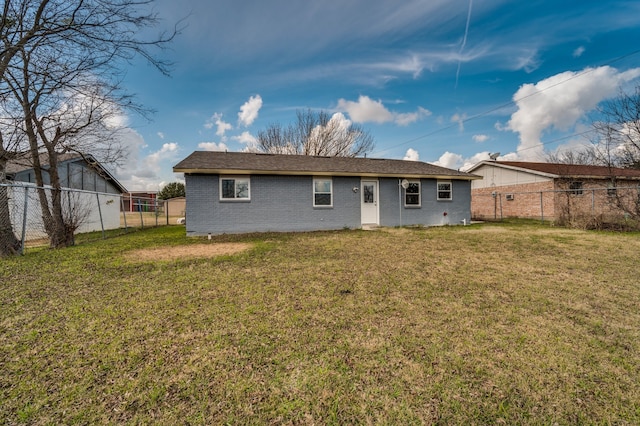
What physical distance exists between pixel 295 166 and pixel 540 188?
1666cm

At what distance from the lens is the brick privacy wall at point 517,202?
16.5m

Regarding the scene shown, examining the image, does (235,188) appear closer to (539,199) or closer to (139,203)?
(139,203)

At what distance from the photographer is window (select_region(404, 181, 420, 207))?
42.3ft

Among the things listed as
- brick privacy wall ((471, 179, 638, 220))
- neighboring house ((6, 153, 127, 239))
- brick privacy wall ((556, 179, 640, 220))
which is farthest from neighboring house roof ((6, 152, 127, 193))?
brick privacy wall ((471, 179, 638, 220))

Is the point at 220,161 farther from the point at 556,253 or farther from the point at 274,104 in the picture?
the point at 556,253

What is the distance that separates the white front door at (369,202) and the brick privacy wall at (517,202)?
1027 cm

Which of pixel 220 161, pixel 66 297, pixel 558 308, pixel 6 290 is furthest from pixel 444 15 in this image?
pixel 6 290

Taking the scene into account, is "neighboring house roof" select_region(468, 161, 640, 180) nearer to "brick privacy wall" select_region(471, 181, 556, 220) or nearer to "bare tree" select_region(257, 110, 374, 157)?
"brick privacy wall" select_region(471, 181, 556, 220)

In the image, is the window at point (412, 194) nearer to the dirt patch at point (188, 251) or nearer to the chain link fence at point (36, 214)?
the dirt patch at point (188, 251)

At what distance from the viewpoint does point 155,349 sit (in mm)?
2430

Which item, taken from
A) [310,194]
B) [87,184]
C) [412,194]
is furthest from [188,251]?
[87,184]

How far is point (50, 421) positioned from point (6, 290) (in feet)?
13.0

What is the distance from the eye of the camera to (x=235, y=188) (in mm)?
10664

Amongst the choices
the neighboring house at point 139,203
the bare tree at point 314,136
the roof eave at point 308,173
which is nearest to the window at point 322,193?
the roof eave at point 308,173
